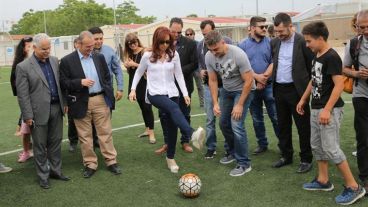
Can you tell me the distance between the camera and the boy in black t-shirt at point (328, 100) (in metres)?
4.59

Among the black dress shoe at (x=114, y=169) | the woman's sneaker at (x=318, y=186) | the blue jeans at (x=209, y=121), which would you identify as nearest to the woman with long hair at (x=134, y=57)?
the blue jeans at (x=209, y=121)

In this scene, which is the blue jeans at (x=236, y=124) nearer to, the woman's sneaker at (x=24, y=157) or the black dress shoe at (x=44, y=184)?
the black dress shoe at (x=44, y=184)

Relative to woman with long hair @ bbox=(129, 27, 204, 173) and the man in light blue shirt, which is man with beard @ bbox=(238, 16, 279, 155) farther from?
the man in light blue shirt

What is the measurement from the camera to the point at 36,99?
567 centimetres

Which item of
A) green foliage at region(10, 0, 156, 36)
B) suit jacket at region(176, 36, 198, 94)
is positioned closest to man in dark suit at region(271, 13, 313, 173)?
suit jacket at region(176, 36, 198, 94)

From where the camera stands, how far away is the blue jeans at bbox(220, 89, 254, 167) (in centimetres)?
580

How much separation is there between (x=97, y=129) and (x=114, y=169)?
0.62m

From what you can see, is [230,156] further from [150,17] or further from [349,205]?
[150,17]

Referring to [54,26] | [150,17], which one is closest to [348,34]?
[54,26]

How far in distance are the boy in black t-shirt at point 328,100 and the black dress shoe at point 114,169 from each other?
9.42 ft

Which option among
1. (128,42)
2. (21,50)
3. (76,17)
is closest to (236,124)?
(128,42)

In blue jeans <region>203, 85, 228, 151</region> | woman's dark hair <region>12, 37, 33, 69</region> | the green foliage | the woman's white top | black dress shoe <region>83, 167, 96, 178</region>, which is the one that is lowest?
black dress shoe <region>83, 167, 96, 178</region>

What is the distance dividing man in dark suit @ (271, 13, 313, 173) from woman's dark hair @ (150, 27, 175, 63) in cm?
141

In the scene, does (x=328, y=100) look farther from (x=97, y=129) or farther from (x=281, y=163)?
(x=97, y=129)
